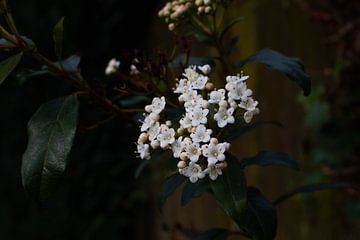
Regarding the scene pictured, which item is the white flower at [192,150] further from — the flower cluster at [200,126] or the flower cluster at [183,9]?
the flower cluster at [183,9]

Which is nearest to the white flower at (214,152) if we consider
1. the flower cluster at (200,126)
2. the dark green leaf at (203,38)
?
the flower cluster at (200,126)

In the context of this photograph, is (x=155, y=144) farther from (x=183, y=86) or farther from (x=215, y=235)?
(x=215, y=235)

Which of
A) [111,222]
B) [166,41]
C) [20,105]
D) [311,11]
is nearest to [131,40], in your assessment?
[166,41]

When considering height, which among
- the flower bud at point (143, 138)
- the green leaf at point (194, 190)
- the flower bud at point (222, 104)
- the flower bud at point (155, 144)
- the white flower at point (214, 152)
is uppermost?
the flower bud at point (222, 104)

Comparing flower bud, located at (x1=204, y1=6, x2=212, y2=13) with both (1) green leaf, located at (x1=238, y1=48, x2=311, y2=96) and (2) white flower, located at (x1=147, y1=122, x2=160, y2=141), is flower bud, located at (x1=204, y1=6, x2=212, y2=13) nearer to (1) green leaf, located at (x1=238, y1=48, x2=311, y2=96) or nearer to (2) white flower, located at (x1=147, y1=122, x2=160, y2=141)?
(1) green leaf, located at (x1=238, y1=48, x2=311, y2=96)

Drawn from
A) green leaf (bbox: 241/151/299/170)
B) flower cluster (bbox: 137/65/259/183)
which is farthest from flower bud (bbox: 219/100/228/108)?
green leaf (bbox: 241/151/299/170)

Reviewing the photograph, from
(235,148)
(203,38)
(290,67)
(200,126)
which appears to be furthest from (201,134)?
(235,148)

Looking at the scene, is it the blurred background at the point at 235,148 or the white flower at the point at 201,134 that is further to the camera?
the blurred background at the point at 235,148
